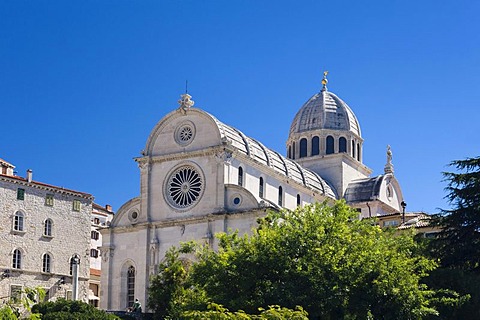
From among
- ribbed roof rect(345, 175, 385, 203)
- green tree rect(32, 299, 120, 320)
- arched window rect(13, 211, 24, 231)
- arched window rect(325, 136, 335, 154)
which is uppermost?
arched window rect(325, 136, 335, 154)

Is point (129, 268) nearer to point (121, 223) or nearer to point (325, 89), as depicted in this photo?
point (121, 223)

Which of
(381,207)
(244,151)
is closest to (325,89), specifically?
(381,207)

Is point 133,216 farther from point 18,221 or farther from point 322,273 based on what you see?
point 322,273

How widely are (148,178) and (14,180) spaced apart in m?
9.31

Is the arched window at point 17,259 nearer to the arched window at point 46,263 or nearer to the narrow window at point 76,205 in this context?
the arched window at point 46,263

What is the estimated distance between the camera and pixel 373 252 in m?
38.0

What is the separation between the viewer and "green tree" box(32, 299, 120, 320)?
4634cm

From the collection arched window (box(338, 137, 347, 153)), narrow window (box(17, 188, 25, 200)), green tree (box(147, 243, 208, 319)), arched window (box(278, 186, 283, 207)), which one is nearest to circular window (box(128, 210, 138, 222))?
narrow window (box(17, 188, 25, 200))

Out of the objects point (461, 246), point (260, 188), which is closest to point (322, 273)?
point (461, 246)

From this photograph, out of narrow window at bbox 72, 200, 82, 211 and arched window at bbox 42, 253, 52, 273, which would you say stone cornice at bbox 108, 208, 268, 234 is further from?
narrow window at bbox 72, 200, 82, 211

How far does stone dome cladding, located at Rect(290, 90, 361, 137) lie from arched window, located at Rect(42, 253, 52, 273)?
23.3 metres

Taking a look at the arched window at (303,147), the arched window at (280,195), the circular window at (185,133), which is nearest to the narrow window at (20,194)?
the circular window at (185,133)

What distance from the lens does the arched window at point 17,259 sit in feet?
206

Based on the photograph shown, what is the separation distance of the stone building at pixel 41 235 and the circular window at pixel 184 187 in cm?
926
